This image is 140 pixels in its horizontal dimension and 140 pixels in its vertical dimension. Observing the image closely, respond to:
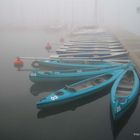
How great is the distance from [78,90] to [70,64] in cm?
660

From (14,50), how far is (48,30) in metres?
29.9

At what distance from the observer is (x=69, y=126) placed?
14.3 metres

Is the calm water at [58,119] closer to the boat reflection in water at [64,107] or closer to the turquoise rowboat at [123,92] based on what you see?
the boat reflection in water at [64,107]

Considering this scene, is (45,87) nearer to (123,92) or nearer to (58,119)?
(58,119)

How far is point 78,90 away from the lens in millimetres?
16719

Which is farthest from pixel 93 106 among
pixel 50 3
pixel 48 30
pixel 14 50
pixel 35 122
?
pixel 50 3

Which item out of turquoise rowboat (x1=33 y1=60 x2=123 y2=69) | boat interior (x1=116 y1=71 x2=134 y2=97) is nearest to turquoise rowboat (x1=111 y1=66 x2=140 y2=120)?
boat interior (x1=116 y1=71 x2=134 y2=97)

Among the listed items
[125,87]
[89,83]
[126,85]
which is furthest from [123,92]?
[89,83]

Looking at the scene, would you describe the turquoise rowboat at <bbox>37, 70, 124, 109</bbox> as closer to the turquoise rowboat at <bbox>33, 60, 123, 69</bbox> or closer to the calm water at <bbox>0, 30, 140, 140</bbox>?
the calm water at <bbox>0, 30, 140, 140</bbox>

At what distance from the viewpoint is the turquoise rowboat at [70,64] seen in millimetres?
22156

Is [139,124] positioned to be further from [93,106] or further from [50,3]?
[50,3]

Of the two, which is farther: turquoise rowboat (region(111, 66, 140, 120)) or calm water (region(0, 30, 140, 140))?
turquoise rowboat (region(111, 66, 140, 120))

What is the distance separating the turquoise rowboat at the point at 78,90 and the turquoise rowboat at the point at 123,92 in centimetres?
69

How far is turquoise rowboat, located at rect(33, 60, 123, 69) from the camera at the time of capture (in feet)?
72.7
